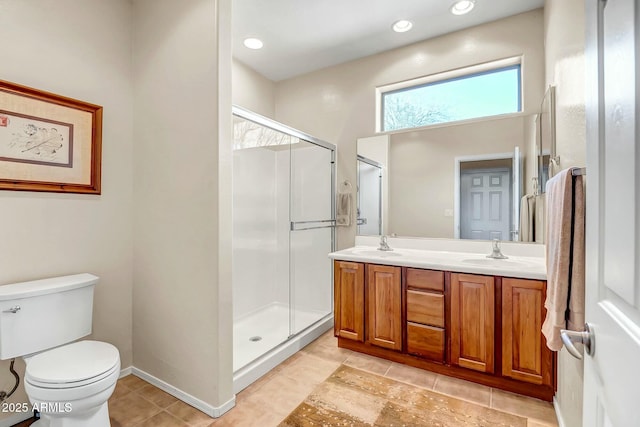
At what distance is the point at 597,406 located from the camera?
700 millimetres

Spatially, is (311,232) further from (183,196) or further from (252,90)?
(252,90)

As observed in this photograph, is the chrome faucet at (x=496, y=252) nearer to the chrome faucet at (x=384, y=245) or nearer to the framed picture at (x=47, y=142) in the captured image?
the chrome faucet at (x=384, y=245)

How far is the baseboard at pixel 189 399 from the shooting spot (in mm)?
Result: 1764

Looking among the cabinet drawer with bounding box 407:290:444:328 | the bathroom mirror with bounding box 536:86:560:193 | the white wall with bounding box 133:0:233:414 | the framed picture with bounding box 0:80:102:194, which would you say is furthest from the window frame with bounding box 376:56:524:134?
the framed picture with bounding box 0:80:102:194

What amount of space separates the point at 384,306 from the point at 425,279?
403 millimetres

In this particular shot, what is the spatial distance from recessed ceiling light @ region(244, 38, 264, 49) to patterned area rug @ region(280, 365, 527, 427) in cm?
295

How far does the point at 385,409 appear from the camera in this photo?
1.82m

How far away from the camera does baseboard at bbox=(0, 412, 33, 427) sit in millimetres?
1639

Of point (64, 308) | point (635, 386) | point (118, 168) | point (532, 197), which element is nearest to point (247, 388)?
point (64, 308)

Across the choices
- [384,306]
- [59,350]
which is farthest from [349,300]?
[59,350]

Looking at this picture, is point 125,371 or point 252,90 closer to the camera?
point 125,371

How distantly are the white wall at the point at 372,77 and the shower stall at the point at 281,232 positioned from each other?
27cm

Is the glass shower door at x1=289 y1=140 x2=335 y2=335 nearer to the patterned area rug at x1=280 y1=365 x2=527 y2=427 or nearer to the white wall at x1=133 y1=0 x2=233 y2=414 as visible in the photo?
the patterned area rug at x1=280 y1=365 x2=527 y2=427

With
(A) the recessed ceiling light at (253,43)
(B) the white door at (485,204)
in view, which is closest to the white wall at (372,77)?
(B) the white door at (485,204)
